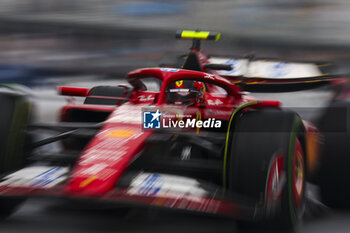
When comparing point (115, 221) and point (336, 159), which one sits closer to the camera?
point (115, 221)

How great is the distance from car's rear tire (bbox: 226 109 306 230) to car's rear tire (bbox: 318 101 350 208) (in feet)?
1.98

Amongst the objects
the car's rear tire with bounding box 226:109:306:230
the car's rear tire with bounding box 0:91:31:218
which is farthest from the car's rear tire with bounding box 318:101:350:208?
the car's rear tire with bounding box 0:91:31:218

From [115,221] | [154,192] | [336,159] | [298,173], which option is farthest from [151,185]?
[336,159]

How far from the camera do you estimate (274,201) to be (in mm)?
2768

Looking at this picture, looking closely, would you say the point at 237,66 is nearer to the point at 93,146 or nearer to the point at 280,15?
the point at 93,146

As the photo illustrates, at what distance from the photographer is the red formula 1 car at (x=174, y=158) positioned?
2596 millimetres

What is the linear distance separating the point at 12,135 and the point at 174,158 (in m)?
1.09

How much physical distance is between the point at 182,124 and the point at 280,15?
1432 millimetres

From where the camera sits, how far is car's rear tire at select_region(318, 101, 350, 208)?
3557 millimetres

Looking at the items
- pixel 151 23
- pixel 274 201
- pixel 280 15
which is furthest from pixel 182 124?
pixel 280 15

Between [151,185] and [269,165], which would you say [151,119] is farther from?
[269,165]

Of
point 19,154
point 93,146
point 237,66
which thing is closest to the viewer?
point 93,146

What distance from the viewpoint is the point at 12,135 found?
3.33 meters

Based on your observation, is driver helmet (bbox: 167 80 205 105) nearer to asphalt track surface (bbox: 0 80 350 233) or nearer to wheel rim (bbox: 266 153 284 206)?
asphalt track surface (bbox: 0 80 350 233)
